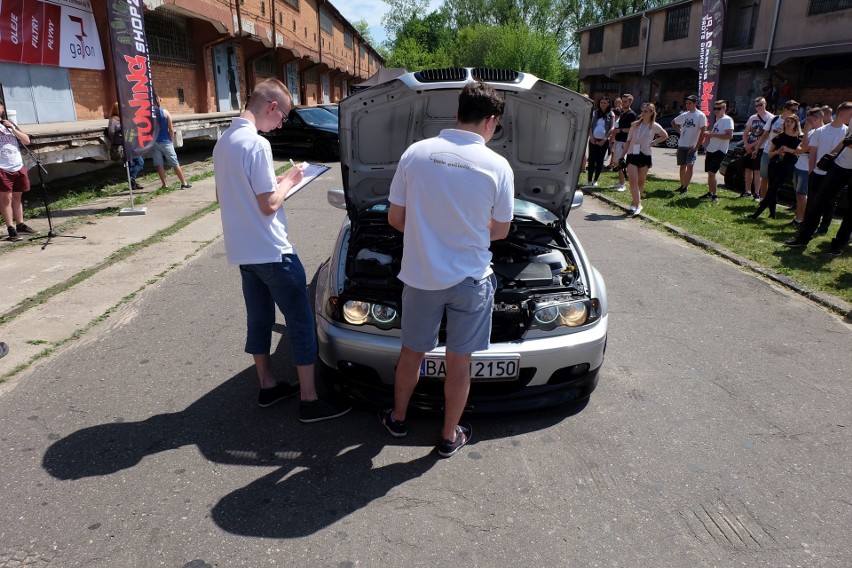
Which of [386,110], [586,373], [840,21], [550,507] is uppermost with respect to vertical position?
[840,21]

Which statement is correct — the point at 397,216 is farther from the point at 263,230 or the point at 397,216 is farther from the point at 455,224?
the point at 263,230

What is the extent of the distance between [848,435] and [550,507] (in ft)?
6.54

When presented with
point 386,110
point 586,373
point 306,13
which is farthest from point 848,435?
point 306,13

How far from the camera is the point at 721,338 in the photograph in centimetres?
464

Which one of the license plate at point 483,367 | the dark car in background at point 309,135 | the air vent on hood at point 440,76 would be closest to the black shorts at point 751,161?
the air vent on hood at point 440,76

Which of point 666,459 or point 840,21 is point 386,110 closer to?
point 666,459

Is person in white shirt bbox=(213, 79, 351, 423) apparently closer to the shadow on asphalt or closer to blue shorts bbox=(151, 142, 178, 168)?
the shadow on asphalt

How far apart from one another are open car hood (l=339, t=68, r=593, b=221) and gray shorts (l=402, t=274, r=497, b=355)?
1.62 meters

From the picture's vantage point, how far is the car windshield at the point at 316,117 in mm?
16281

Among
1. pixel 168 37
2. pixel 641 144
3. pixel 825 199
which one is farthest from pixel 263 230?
pixel 168 37

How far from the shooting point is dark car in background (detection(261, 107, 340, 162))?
52.1 feet

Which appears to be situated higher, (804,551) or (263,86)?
(263,86)

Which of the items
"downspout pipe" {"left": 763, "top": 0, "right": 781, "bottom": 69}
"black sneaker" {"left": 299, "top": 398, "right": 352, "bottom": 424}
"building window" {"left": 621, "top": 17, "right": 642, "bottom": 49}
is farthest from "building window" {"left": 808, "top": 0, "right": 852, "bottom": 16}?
"black sneaker" {"left": 299, "top": 398, "right": 352, "bottom": 424}

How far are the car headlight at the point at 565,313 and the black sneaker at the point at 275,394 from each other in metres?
1.60
